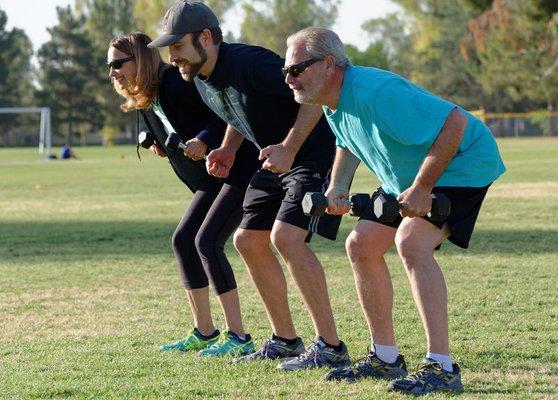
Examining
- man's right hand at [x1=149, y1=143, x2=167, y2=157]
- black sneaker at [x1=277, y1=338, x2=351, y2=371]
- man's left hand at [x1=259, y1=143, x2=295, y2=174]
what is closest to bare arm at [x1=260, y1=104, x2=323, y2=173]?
man's left hand at [x1=259, y1=143, x2=295, y2=174]

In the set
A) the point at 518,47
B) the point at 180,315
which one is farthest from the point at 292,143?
the point at 518,47

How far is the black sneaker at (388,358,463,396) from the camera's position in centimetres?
587

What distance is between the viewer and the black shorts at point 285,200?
265 inches

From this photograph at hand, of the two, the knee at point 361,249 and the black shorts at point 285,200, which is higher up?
the black shorts at point 285,200

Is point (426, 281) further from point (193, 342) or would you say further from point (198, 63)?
point (193, 342)

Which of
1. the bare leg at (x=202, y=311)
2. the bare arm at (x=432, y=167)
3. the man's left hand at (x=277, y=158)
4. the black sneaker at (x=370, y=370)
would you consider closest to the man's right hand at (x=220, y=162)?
the man's left hand at (x=277, y=158)

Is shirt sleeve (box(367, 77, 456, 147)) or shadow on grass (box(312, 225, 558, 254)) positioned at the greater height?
shirt sleeve (box(367, 77, 456, 147))

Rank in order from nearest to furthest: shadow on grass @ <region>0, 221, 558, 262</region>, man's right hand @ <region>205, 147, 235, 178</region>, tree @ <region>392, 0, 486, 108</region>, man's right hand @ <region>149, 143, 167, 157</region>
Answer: man's right hand @ <region>205, 147, 235, 178</region>
man's right hand @ <region>149, 143, 167, 157</region>
shadow on grass @ <region>0, 221, 558, 262</region>
tree @ <region>392, 0, 486, 108</region>

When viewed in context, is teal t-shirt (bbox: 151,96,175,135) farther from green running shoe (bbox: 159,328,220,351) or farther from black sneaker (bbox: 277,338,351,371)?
black sneaker (bbox: 277,338,351,371)

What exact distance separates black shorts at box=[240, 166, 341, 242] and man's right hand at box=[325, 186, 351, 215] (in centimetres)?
40

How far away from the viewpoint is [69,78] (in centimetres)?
10469

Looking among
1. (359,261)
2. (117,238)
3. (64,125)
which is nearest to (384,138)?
(359,261)

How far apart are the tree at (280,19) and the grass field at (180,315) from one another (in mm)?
88108

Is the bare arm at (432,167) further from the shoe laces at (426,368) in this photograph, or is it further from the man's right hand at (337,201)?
the shoe laces at (426,368)
